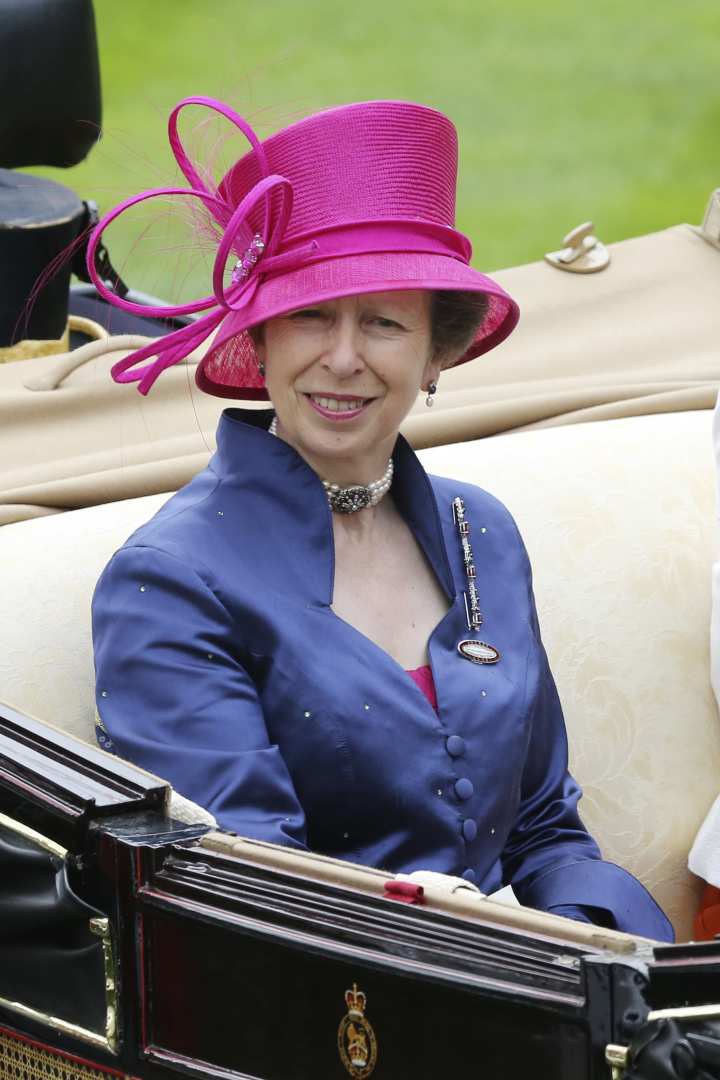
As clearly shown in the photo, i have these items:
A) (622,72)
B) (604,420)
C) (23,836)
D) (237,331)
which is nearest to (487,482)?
(604,420)

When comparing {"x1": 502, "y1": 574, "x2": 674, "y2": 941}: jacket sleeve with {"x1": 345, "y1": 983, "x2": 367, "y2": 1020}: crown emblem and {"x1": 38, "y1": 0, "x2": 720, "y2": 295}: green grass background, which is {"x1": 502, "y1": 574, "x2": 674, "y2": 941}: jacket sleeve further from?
{"x1": 38, "y1": 0, "x2": 720, "y2": 295}: green grass background

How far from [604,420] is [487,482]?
373 mm

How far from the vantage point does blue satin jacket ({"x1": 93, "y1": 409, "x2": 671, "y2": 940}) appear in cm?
178

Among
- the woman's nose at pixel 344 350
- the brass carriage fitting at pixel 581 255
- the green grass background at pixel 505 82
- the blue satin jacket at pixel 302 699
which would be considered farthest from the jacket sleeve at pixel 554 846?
the green grass background at pixel 505 82

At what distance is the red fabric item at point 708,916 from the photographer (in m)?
2.29

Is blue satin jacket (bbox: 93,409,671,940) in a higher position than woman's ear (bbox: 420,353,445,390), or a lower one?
lower

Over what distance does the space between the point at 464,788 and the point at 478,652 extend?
19 centimetres

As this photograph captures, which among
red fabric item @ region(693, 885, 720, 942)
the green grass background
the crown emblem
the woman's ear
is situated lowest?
the green grass background

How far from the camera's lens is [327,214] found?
6.27 feet

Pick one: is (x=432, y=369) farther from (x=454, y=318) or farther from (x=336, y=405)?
(x=336, y=405)

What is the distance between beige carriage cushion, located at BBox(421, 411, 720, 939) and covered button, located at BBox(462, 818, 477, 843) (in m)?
0.46

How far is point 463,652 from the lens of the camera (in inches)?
80.4

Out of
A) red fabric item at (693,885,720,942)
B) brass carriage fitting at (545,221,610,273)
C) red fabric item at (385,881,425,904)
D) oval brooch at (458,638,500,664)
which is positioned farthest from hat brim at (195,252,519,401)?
brass carriage fitting at (545,221,610,273)

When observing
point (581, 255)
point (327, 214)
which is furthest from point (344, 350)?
point (581, 255)
